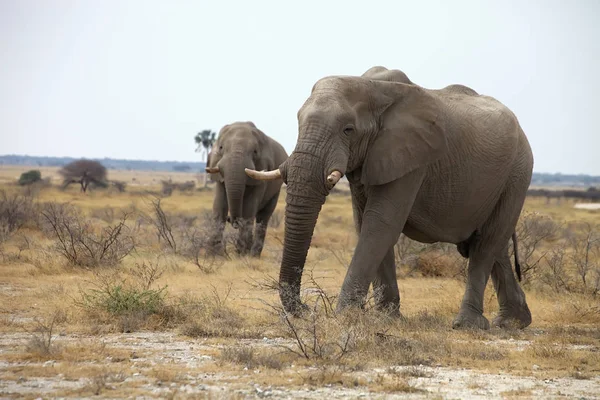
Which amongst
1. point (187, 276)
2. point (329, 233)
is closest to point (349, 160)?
point (187, 276)

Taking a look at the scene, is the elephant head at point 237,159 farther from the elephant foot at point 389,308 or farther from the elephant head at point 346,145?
the elephant head at point 346,145

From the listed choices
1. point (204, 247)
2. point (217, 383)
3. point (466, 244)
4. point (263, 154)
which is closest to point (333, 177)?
point (217, 383)

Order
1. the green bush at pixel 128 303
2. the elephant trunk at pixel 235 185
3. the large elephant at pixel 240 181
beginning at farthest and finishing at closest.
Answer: the large elephant at pixel 240 181 → the elephant trunk at pixel 235 185 → the green bush at pixel 128 303

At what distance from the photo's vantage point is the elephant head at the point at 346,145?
8.82 metres

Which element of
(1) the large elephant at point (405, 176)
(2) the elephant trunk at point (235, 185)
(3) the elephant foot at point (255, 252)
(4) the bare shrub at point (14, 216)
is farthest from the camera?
(4) the bare shrub at point (14, 216)

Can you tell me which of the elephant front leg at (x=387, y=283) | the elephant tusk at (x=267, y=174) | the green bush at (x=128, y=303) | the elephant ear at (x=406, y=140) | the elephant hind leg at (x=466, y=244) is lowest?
the green bush at (x=128, y=303)

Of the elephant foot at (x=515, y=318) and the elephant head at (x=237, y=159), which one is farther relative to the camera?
the elephant head at (x=237, y=159)

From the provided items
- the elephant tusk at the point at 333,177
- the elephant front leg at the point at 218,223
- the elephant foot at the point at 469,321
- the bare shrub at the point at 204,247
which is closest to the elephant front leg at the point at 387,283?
the elephant foot at the point at 469,321

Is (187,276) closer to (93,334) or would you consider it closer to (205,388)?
(93,334)

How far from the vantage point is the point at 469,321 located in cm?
1063

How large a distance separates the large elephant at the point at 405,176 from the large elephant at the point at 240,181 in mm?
7368

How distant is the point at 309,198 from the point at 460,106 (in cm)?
293

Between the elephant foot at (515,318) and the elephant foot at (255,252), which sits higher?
the elephant foot at (515,318)

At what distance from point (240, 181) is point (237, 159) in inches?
20.5
